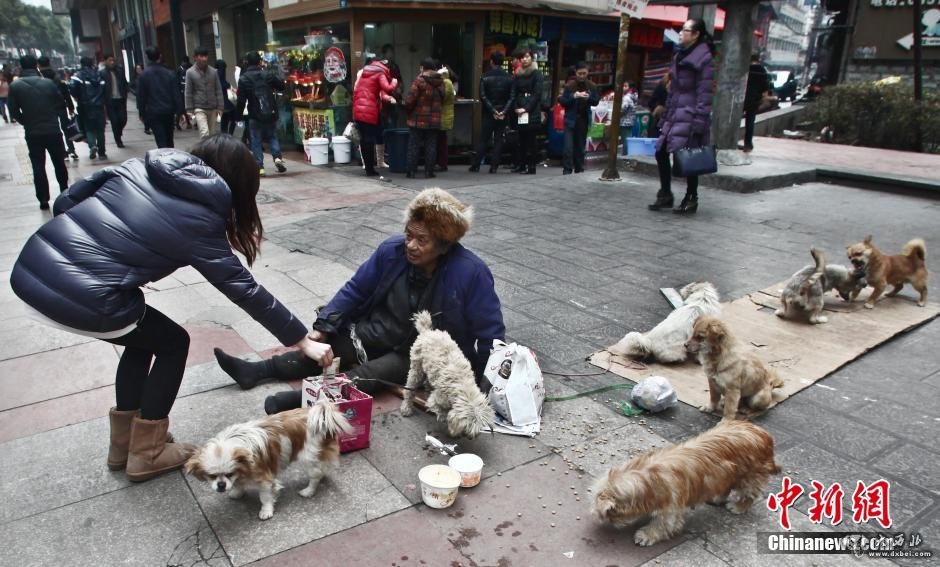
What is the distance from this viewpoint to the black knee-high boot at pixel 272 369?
11.4ft

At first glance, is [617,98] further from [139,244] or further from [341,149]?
[139,244]

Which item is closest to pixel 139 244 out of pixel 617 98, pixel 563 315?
pixel 563 315

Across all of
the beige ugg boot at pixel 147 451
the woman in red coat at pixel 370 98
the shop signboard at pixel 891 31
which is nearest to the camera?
the beige ugg boot at pixel 147 451

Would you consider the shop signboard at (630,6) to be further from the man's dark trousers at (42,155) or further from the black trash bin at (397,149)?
the man's dark trousers at (42,155)

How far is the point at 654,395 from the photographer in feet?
10.7

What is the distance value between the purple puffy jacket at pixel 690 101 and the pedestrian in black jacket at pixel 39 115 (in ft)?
25.1

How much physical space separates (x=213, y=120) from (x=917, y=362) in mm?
11030

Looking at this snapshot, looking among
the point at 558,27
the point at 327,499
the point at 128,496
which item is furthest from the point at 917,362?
the point at 558,27

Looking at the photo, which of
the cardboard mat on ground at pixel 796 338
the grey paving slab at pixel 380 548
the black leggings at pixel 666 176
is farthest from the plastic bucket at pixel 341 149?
the grey paving slab at pixel 380 548

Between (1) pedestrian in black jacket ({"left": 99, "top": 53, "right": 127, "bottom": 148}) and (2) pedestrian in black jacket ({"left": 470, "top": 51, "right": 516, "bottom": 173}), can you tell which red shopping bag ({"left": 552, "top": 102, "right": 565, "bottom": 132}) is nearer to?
(2) pedestrian in black jacket ({"left": 470, "top": 51, "right": 516, "bottom": 173})

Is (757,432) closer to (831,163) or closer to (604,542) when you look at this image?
(604,542)

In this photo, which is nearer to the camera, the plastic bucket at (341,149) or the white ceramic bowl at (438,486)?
the white ceramic bowl at (438,486)

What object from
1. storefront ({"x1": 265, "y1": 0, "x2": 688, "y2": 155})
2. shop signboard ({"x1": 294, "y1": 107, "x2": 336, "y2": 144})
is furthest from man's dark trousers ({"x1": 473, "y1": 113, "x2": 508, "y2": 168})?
shop signboard ({"x1": 294, "y1": 107, "x2": 336, "y2": 144})

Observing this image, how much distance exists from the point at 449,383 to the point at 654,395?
45.1 inches
